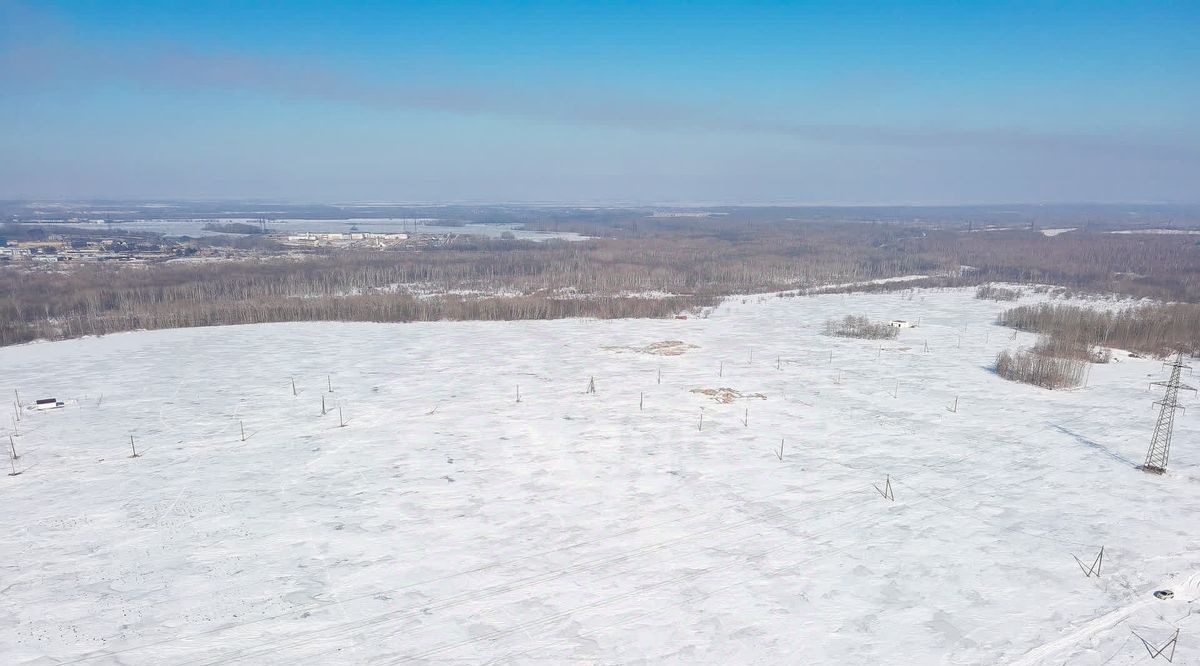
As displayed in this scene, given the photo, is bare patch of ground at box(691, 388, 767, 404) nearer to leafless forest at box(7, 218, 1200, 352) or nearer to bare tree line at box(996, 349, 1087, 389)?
bare tree line at box(996, 349, 1087, 389)

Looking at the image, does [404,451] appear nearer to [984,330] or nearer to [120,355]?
[120,355]

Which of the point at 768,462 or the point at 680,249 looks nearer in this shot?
the point at 768,462

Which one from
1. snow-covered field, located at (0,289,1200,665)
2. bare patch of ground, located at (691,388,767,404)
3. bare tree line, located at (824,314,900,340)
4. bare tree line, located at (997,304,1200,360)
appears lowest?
snow-covered field, located at (0,289,1200,665)

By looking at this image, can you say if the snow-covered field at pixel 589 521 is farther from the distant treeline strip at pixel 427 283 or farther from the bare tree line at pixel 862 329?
the distant treeline strip at pixel 427 283

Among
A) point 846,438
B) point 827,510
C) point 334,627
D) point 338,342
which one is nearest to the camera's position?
point 334,627

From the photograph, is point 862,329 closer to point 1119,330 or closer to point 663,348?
point 663,348

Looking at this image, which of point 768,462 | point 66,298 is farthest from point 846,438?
point 66,298

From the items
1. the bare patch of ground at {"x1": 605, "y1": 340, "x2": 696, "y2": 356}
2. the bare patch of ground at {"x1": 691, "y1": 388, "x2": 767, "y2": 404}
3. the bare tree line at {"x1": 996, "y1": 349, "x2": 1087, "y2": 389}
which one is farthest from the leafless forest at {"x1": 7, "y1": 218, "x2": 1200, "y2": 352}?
the bare patch of ground at {"x1": 691, "y1": 388, "x2": 767, "y2": 404}

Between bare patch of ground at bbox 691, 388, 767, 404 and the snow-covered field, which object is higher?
bare patch of ground at bbox 691, 388, 767, 404
